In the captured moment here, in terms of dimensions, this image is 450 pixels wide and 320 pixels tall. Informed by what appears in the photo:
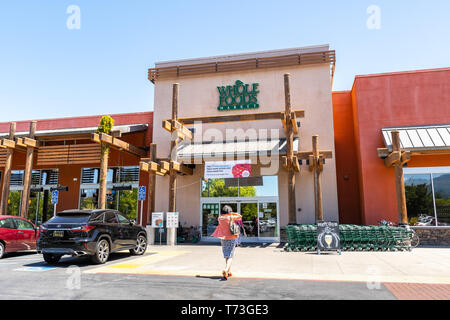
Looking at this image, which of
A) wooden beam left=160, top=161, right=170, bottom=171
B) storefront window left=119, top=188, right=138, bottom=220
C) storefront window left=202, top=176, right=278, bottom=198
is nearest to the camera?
wooden beam left=160, top=161, right=170, bottom=171

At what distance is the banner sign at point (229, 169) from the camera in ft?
51.8

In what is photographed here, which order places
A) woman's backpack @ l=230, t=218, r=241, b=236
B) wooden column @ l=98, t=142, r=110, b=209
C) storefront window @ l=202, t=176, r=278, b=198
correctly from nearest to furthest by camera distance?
woman's backpack @ l=230, t=218, r=241, b=236
wooden column @ l=98, t=142, r=110, b=209
storefront window @ l=202, t=176, r=278, b=198

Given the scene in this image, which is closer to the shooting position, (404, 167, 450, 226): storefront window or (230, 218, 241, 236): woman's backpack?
(230, 218, 241, 236): woman's backpack

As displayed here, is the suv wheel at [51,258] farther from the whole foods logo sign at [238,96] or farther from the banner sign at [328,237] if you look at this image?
the whole foods logo sign at [238,96]

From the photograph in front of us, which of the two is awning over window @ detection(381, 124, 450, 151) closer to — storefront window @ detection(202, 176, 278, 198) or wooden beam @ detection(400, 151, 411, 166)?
wooden beam @ detection(400, 151, 411, 166)

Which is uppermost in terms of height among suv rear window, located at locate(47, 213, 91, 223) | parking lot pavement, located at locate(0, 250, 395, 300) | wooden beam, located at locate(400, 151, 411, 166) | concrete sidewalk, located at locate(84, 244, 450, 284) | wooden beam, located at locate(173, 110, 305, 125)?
wooden beam, located at locate(173, 110, 305, 125)

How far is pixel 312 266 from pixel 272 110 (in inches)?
426

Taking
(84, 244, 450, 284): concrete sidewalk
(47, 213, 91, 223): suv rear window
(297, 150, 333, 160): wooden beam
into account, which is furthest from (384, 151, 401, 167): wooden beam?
(47, 213, 91, 223): suv rear window

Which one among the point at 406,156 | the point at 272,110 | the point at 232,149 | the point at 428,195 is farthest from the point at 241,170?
the point at 428,195

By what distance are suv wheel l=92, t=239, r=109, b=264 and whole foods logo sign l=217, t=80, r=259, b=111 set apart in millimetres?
11064

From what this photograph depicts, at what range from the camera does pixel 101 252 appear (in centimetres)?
930

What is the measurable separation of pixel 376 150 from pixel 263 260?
9.21 metres

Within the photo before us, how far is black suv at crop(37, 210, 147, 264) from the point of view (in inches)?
343

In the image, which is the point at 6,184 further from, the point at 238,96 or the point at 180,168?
the point at 238,96
